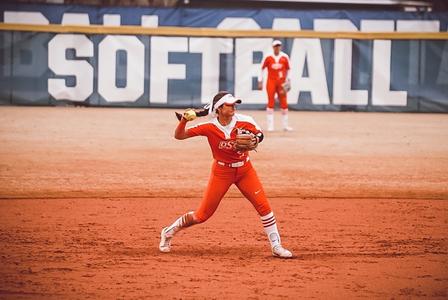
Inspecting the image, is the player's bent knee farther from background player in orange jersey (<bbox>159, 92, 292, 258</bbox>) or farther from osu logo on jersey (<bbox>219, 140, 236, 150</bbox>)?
osu logo on jersey (<bbox>219, 140, 236, 150</bbox>)

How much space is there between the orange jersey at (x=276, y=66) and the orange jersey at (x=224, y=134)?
13151mm

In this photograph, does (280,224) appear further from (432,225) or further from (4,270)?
(4,270)

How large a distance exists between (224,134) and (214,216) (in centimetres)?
291

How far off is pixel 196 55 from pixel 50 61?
5.01 m

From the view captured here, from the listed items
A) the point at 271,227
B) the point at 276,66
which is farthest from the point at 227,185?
the point at 276,66

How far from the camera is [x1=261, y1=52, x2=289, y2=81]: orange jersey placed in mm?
21312

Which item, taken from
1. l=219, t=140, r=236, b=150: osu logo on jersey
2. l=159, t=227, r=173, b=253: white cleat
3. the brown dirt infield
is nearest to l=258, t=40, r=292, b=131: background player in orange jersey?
the brown dirt infield

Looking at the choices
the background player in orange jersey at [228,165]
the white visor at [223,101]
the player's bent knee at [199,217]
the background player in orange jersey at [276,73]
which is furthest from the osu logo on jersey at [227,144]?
the background player in orange jersey at [276,73]

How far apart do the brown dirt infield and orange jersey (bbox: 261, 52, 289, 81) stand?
69.1 inches

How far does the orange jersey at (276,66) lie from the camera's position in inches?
839

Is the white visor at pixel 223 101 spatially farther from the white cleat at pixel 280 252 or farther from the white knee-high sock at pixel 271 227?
the white cleat at pixel 280 252

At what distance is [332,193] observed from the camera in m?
12.7

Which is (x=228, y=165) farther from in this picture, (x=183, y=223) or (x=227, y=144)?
(x=183, y=223)

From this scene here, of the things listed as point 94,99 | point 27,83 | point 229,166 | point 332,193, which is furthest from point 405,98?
point 229,166
